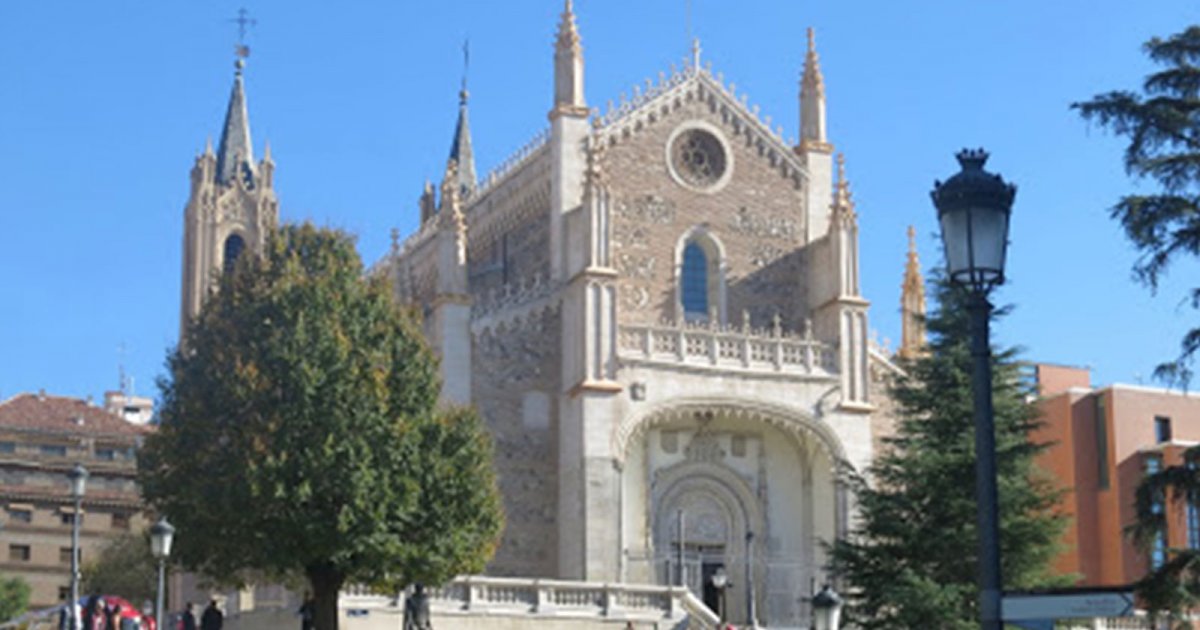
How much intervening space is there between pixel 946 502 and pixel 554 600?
30.5ft

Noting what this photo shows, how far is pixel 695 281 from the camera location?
5406cm

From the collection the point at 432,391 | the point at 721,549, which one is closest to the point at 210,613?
the point at 432,391

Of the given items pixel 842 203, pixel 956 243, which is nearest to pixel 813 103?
pixel 842 203

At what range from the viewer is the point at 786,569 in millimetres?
51438

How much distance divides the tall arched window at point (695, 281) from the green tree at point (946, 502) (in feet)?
51.0

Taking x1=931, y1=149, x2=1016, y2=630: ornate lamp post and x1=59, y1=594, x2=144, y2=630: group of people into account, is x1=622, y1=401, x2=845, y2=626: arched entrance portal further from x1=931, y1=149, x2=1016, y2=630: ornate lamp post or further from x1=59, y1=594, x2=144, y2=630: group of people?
x1=931, y1=149, x2=1016, y2=630: ornate lamp post

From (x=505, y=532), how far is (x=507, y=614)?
8.52 meters

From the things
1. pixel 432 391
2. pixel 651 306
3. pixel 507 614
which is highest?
pixel 651 306

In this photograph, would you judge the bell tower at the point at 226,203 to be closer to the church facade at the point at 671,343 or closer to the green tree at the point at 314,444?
the church facade at the point at 671,343

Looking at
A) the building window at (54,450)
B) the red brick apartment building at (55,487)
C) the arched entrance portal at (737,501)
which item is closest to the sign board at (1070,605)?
the arched entrance portal at (737,501)

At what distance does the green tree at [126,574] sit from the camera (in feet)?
211

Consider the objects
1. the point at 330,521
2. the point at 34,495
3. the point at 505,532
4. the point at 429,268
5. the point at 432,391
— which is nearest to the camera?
the point at 330,521

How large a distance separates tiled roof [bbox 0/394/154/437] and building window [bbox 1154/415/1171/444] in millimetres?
47944

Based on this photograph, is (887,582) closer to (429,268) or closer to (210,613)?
(210,613)
